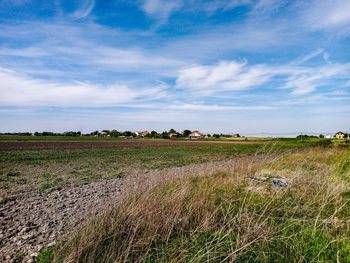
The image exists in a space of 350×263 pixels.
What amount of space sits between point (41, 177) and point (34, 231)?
29.0ft

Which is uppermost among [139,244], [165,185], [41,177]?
[165,185]

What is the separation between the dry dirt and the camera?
4148mm

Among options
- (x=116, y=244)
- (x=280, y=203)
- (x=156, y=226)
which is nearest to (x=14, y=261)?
(x=116, y=244)

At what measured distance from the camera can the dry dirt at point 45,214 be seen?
4148 mm

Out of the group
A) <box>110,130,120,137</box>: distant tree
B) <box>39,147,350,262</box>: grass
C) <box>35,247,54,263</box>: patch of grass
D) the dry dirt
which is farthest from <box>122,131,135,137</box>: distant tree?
<box>35,247,54,263</box>: patch of grass

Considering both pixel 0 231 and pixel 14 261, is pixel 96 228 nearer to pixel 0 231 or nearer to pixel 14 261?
pixel 14 261

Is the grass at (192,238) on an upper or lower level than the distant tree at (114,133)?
lower

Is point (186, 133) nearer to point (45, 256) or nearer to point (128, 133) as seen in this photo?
point (128, 133)

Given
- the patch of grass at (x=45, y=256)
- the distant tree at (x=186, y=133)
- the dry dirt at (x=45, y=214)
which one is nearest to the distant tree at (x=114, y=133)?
the distant tree at (x=186, y=133)

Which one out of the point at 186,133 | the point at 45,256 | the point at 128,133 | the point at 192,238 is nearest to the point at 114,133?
the point at 128,133

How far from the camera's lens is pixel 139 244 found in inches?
130

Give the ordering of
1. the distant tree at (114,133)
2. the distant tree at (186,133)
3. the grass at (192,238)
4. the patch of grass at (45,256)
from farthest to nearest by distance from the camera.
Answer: the distant tree at (114,133) < the distant tree at (186,133) < the patch of grass at (45,256) < the grass at (192,238)

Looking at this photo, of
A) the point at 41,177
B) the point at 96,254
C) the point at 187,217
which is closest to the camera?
Result: the point at 96,254

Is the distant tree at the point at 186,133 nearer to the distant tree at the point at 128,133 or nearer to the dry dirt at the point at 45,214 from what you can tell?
the distant tree at the point at 128,133
